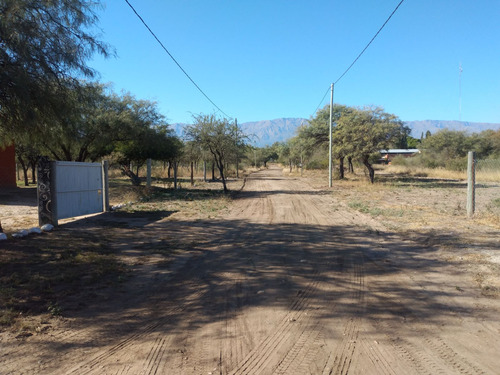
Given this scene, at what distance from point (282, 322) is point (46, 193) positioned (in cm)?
889

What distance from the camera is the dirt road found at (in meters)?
3.48

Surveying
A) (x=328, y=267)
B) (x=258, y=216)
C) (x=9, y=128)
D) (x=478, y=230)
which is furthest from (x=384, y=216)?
(x=9, y=128)

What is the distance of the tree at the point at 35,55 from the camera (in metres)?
7.46

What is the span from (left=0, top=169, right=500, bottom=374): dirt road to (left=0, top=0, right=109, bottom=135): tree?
4588 millimetres

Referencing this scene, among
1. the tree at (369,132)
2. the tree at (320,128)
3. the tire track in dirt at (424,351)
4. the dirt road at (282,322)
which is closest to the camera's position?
the tire track in dirt at (424,351)

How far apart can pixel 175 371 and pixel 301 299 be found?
224cm

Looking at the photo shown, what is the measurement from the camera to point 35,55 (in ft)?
25.8

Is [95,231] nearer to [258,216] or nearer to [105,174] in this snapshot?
[105,174]

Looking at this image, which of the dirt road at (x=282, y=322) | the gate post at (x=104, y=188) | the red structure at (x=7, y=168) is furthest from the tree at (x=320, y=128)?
the dirt road at (x=282, y=322)

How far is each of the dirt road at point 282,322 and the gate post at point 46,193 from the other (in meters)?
5.18

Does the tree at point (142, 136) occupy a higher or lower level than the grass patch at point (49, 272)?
higher

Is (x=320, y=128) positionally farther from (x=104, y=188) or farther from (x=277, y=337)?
(x=277, y=337)

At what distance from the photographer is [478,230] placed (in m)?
9.60

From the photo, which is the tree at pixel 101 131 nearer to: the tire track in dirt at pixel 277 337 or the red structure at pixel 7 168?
the red structure at pixel 7 168
